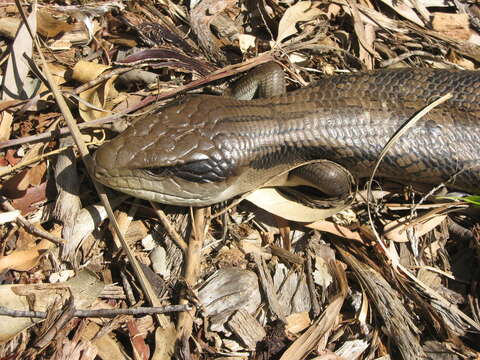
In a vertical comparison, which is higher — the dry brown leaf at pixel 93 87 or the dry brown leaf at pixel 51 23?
the dry brown leaf at pixel 51 23

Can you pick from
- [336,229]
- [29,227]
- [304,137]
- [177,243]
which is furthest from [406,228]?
[29,227]

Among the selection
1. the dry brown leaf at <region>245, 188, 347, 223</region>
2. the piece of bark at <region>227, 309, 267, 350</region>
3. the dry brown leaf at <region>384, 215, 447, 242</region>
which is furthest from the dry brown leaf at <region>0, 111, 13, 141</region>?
the dry brown leaf at <region>384, 215, 447, 242</region>

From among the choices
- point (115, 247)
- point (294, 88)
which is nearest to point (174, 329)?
point (115, 247)

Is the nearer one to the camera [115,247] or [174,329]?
[174,329]

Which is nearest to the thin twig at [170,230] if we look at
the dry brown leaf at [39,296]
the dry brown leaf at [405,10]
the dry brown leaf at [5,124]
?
the dry brown leaf at [39,296]

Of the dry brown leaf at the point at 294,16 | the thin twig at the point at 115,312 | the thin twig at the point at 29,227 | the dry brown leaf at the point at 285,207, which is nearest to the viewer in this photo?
the thin twig at the point at 115,312

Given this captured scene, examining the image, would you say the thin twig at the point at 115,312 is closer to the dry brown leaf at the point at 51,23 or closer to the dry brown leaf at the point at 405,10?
the dry brown leaf at the point at 51,23

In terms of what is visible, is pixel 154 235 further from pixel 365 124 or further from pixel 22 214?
pixel 365 124
